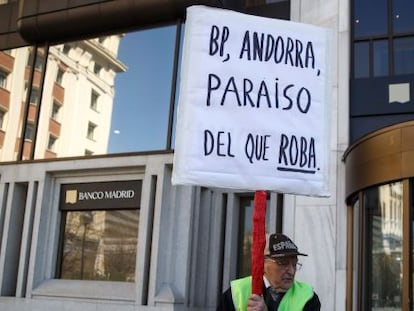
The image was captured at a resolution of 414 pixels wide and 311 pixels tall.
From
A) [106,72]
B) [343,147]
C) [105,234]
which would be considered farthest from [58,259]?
[343,147]

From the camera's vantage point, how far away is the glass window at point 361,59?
1209cm

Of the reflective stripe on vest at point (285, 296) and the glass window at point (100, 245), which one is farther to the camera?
the glass window at point (100, 245)

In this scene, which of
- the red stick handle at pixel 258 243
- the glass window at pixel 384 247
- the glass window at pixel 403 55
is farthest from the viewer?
the glass window at pixel 403 55

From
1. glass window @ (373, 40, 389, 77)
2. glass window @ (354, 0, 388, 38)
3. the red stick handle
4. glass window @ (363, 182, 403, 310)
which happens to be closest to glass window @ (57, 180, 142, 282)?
glass window @ (363, 182, 403, 310)

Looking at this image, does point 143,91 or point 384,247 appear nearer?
point 384,247

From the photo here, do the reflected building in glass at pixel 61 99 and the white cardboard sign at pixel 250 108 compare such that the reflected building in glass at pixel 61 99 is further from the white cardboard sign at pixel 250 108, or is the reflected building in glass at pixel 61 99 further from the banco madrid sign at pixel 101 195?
the white cardboard sign at pixel 250 108

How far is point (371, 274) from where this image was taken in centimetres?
1004

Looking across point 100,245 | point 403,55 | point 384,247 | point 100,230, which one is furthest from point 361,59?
point 100,245

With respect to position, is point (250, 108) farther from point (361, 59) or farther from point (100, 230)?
point (100, 230)

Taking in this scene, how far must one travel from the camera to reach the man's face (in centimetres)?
377

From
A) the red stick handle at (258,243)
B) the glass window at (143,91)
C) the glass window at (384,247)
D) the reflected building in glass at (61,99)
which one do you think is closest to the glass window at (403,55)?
the glass window at (384,247)

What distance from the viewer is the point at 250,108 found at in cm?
407

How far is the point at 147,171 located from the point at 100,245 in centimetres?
209

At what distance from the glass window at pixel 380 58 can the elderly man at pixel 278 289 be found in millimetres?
8698
